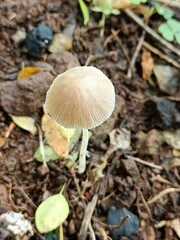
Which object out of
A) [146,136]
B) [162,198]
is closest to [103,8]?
[146,136]

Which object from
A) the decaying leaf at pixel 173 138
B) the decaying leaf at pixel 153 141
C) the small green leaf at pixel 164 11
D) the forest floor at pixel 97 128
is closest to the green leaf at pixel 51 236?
the forest floor at pixel 97 128

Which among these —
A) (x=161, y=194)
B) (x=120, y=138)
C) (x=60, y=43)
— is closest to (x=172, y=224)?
(x=161, y=194)

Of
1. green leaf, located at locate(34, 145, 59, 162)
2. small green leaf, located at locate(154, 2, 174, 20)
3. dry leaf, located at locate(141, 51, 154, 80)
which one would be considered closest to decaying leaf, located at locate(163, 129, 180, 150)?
dry leaf, located at locate(141, 51, 154, 80)

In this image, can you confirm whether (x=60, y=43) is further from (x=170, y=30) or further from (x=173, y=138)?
(x=173, y=138)

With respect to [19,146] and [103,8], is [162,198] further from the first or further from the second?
[103,8]

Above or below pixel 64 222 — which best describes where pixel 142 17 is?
above

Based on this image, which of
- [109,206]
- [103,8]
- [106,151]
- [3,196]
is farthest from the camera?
[103,8]
